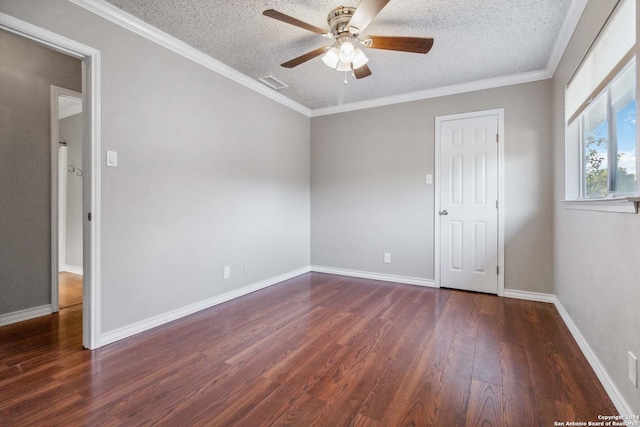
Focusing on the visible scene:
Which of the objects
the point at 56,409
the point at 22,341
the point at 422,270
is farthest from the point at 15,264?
the point at 422,270

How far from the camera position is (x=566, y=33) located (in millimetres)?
2381

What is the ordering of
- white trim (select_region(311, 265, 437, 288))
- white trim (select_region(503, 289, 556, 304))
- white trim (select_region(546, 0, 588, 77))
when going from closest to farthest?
white trim (select_region(546, 0, 588, 77))
white trim (select_region(503, 289, 556, 304))
white trim (select_region(311, 265, 437, 288))

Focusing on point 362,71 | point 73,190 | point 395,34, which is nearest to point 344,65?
point 362,71

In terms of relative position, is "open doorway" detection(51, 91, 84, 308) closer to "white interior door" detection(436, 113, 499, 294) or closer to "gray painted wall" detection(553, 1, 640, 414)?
"white interior door" detection(436, 113, 499, 294)

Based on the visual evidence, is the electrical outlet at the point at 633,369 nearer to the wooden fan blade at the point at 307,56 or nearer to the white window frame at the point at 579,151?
the white window frame at the point at 579,151

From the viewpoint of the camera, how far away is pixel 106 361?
194 centimetres

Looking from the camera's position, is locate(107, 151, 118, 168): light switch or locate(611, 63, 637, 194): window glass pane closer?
locate(611, 63, 637, 194): window glass pane

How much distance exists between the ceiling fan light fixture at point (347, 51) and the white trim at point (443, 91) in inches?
77.0

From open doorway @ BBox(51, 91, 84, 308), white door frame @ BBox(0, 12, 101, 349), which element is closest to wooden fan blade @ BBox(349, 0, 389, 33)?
white door frame @ BBox(0, 12, 101, 349)

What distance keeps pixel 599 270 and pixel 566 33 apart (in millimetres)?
1940

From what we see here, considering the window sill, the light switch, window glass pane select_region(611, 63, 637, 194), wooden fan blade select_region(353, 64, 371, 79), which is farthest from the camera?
wooden fan blade select_region(353, 64, 371, 79)

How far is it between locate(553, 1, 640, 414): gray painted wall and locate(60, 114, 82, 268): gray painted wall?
234 inches

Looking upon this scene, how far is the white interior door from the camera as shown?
11.1ft

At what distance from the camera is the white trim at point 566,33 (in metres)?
2.06
